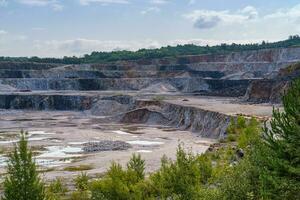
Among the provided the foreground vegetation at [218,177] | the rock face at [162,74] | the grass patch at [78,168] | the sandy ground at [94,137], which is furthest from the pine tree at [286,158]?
the rock face at [162,74]

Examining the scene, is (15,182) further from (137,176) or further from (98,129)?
(98,129)

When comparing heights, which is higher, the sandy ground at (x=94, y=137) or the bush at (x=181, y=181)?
the bush at (x=181, y=181)

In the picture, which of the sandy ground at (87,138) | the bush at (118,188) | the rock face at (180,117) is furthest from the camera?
the rock face at (180,117)

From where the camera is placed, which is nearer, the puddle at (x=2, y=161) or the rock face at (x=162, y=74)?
the puddle at (x=2, y=161)

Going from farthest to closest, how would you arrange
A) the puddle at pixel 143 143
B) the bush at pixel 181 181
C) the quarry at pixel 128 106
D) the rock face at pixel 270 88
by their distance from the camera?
the rock face at pixel 270 88 < the puddle at pixel 143 143 < the quarry at pixel 128 106 < the bush at pixel 181 181

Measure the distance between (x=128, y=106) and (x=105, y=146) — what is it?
4331 cm

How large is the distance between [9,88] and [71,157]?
95.0m

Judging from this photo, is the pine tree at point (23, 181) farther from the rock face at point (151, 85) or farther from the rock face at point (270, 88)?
the rock face at point (270, 88)

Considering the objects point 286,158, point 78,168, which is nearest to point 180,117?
point 78,168

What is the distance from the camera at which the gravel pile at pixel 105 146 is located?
205 feet

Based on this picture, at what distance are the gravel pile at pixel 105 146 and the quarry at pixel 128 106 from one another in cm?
12

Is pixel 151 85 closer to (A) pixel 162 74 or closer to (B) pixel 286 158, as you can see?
(A) pixel 162 74

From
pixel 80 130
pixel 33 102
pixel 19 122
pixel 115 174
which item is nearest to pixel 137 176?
pixel 115 174

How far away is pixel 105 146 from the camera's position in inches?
2544
